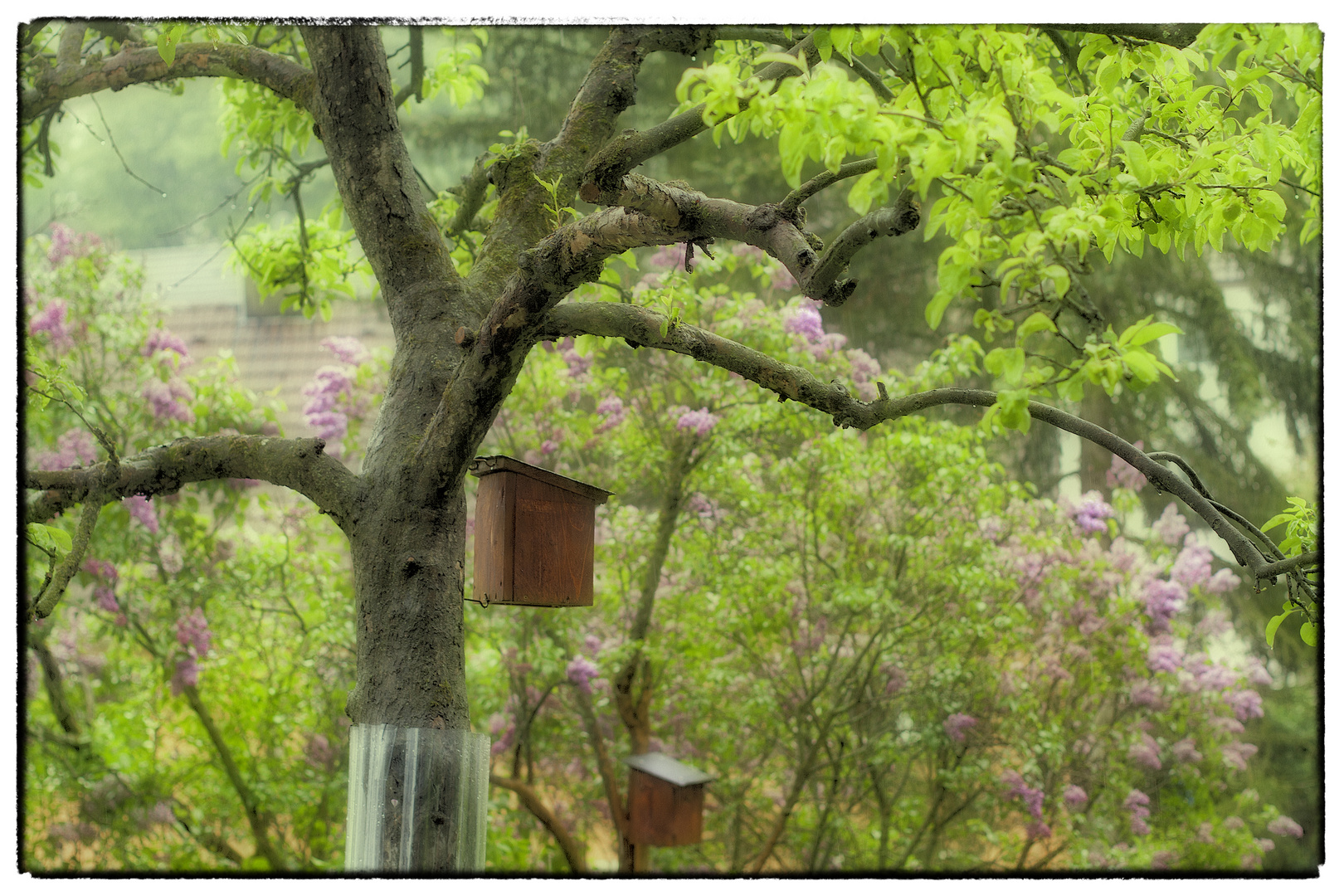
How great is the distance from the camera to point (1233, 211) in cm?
136

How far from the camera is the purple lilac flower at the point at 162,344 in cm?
274

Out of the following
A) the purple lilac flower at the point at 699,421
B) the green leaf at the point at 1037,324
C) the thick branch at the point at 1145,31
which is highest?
the thick branch at the point at 1145,31

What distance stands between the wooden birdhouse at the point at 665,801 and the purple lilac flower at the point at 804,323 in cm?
120

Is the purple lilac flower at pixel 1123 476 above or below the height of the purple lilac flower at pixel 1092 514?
above

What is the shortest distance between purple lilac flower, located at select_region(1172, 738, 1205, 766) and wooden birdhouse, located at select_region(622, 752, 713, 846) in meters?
1.46

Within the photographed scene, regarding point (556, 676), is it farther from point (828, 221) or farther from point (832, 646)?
point (828, 221)

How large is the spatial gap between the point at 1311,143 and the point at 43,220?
9.29 ft

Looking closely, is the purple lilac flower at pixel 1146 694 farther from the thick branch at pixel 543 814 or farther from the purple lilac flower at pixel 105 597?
the purple lilac flower at pixel 105 597

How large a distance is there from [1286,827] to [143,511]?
3.48 m

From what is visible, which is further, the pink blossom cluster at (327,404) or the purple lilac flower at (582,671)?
the pink blossom cluster at (327,404)

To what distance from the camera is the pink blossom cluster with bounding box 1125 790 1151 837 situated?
9.06ft

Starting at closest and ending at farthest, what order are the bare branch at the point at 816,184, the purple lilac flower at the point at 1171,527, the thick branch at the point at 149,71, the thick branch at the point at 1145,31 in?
the bare branch at the point at 816,184 < the thick branch at the point at 1145,31 < the thick branch at the point at 149,71 < the purple lilac flower at the point at 1171,527

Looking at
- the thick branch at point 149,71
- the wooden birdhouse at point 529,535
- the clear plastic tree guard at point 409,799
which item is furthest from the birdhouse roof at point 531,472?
the thick branch at point 149,71

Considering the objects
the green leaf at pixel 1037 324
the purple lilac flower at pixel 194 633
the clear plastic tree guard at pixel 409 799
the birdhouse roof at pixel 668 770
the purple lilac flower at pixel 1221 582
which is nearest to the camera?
the green leaf at pixel 1037 324
